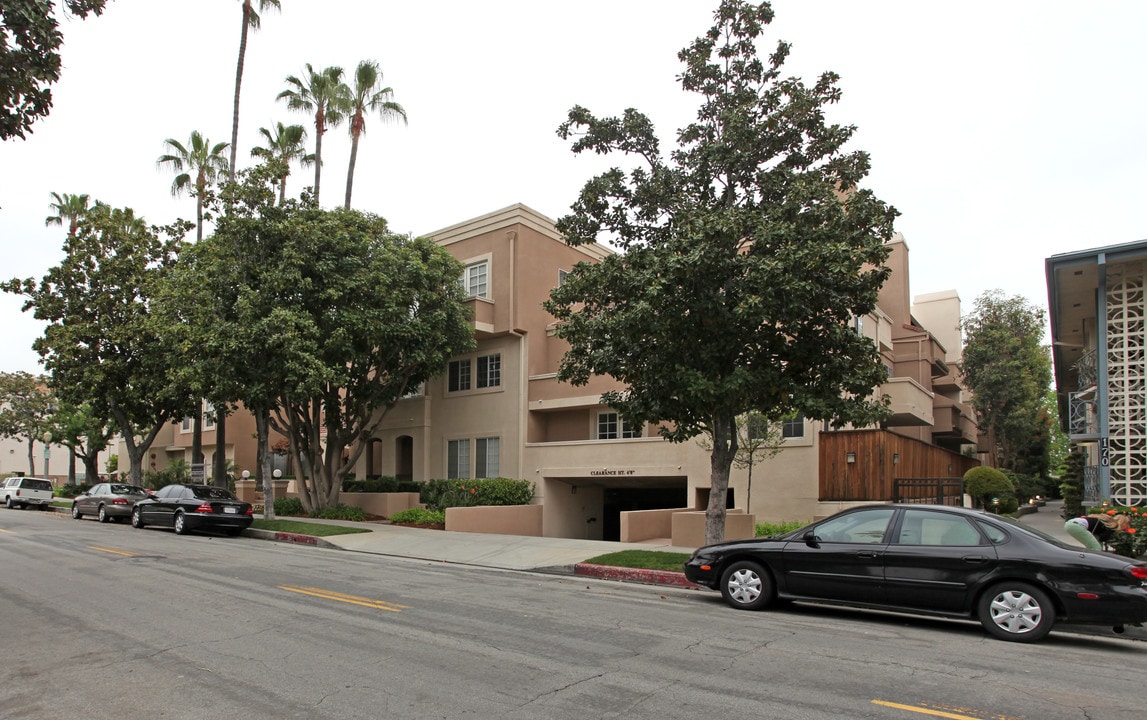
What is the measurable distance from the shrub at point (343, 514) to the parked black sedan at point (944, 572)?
17.8 m

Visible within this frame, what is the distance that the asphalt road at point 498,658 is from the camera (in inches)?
226

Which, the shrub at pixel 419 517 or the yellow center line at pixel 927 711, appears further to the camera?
the shrub at pixel 419 517

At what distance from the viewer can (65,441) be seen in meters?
49.2

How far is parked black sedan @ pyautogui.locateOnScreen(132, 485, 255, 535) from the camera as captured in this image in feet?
70.5

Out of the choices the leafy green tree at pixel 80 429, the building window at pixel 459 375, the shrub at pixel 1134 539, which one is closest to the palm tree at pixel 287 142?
the building window at pixel 459 375

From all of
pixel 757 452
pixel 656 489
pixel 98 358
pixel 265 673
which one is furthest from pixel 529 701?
pixel 98 358

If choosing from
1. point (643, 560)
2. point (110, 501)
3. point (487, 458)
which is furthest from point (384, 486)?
point (643, 560)

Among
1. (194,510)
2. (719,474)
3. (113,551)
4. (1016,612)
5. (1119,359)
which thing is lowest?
(113,551)

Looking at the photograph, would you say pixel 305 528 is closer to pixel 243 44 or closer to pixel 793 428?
pixel 793 428

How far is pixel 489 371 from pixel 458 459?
3.49 meters

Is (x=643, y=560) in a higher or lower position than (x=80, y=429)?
lower

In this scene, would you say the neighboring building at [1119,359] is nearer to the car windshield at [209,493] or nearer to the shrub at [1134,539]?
the shrub at [1134,539]

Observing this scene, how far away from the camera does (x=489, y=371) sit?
2877cm

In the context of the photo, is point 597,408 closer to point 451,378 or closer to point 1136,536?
point 451,378
